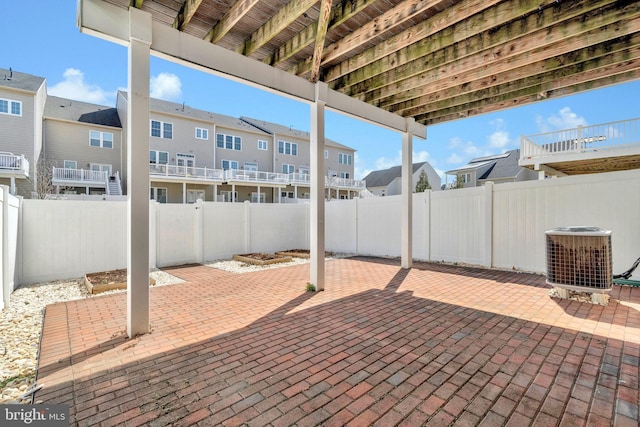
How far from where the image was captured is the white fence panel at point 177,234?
7707 millimetres

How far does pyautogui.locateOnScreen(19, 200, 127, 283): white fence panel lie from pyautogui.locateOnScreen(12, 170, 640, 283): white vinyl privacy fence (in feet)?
0.05

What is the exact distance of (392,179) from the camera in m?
33.8

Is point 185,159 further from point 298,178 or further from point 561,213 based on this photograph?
point 561,213

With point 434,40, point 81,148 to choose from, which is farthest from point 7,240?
point 81,148

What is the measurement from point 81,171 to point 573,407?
73.2ft

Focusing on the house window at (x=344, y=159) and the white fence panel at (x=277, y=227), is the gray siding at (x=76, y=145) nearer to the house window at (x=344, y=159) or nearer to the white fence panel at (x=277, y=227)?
the white fence panel at (x=277, y=227)

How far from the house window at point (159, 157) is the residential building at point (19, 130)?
18.1 ft

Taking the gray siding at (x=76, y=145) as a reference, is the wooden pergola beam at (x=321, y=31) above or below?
Result: below

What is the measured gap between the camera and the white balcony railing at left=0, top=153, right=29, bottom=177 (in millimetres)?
14258

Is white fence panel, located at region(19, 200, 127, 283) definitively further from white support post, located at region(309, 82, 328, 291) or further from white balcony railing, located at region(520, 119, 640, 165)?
white balcony railing, located at region(520, 119, 640, 165)

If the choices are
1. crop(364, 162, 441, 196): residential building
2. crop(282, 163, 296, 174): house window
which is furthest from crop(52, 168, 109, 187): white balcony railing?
crop(364, 162, 441, 196): residential building

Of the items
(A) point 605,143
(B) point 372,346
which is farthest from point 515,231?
(A) point 605,143

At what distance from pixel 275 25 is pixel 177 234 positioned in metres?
6.12

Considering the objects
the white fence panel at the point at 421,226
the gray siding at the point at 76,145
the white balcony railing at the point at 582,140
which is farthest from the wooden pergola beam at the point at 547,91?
the gray siding at the point at 76,145
